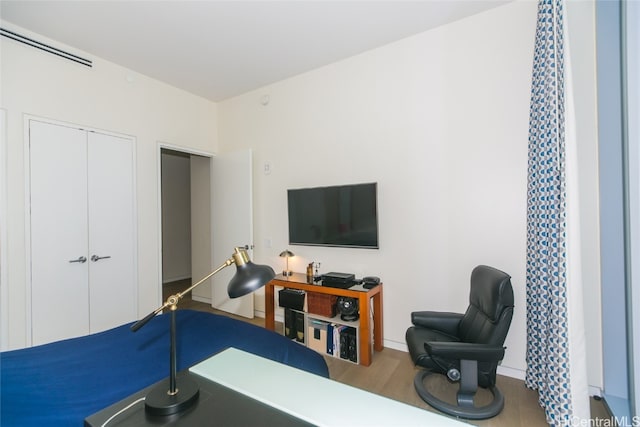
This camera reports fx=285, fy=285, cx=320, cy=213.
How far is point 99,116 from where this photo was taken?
9.81ft

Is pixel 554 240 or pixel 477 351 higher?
pixel 554 240

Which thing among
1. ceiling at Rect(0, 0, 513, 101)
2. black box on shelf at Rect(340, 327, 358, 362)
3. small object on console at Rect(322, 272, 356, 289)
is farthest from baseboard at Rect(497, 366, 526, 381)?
ceiling at Rect(0, 0, 513, 101)

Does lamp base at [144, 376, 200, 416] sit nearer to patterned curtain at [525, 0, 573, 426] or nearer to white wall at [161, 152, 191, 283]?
patterned curtain at [525, 0, 573, 426]

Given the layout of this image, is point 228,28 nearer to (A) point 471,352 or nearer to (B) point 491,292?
(B) point 491,292

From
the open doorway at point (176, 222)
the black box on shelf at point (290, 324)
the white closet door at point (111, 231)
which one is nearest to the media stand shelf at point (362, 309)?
the black box on shelf at point (290, 324)

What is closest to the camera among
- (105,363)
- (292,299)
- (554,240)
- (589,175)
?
(105,363)

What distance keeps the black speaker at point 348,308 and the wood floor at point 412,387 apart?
1.29 ft

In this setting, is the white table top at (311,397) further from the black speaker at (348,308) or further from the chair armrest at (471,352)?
the black speaker at (348,308)

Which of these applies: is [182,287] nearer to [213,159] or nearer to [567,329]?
[213,159]

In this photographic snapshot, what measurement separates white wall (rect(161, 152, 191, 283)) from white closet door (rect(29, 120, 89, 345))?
3.15m

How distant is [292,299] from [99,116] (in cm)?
279

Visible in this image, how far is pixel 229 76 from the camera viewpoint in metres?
3.45

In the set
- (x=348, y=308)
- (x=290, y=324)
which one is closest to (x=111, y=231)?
(x=290, y=324)

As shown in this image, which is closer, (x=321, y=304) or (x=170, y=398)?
(x=170, y=398)
